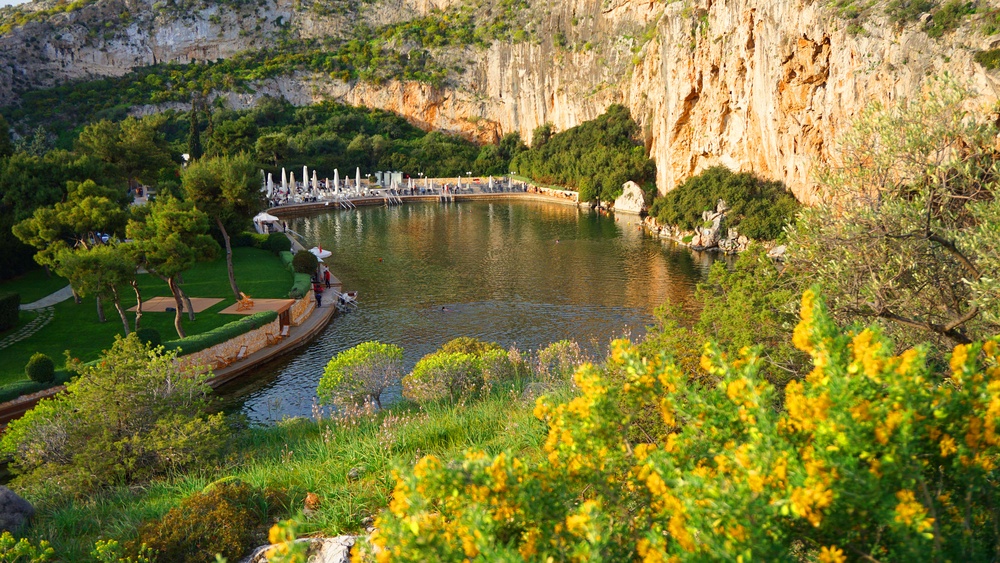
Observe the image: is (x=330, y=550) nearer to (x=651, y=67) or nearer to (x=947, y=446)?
(x=947, y=446)

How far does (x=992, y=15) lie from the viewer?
24.7m

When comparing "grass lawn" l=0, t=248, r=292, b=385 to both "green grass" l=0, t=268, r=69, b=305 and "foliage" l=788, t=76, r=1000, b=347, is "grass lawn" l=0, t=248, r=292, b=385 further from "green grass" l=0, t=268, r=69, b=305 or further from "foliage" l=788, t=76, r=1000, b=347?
"foliage" l=788, t=76, r=1000, b=347

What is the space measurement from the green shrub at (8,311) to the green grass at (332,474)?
Result: 1390cm

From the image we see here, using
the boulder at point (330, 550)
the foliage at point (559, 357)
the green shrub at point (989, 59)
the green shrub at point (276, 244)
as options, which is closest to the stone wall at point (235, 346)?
the foliage at point (559, 357)

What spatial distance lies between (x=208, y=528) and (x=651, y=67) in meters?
61.8

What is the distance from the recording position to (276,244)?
33312mm

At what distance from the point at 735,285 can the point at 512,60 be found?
8041cm

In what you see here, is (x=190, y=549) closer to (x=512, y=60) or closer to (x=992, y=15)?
(x=992, y=15)

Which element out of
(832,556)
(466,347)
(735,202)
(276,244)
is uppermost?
(735,202)

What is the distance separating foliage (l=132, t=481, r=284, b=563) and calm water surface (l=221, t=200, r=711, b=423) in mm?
9309

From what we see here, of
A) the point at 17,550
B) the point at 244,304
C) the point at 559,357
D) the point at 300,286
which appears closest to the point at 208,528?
the point at 17,550

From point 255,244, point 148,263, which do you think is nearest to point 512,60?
point 255,244

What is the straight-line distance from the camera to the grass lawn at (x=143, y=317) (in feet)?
56.4

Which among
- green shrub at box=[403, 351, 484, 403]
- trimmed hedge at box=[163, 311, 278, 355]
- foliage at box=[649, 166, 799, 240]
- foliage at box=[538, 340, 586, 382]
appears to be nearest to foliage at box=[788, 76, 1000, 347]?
foliage at box=[538, 340, 586, 382]
